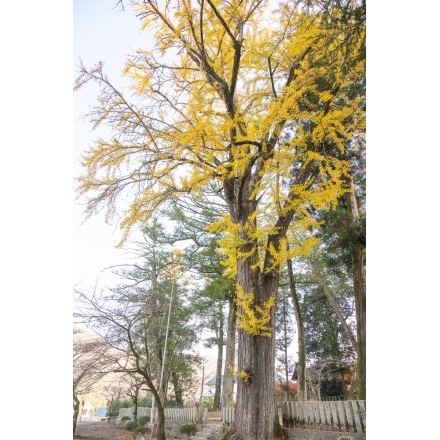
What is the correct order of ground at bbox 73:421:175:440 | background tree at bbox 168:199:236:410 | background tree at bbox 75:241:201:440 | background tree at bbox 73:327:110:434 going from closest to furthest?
background tree at bbox 73:327:110:434 → background tree at bbox 75:241:201:440 → ground at bbox 73:421:175:440 → background tree at bbox 168:199:236:410

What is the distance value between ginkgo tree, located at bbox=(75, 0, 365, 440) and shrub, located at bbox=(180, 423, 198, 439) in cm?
170

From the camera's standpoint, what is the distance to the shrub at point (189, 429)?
13.1 ft

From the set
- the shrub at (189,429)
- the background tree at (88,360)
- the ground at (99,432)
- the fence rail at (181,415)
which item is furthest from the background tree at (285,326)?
the background tree at (88,360)

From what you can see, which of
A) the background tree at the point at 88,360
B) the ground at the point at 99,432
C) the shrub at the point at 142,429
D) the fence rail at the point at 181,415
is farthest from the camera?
the fence rail at the point at 181,415

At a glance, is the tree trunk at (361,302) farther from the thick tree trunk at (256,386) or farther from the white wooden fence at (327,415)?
the thick tree trunk at (256,386)

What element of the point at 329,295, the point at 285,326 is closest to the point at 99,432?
the point at 285,326

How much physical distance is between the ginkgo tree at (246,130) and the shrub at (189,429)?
1.70 m

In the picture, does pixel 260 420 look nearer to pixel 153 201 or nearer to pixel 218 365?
pixel 153 201

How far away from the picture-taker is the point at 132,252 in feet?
11.9

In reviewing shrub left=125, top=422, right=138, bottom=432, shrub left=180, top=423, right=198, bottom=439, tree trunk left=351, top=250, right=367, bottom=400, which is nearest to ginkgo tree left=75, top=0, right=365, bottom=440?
tree trunk left=351, top=250, right=367, bottom=400

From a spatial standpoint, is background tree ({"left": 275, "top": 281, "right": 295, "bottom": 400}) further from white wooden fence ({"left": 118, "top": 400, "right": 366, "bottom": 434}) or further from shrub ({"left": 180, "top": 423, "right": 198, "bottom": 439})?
white wooden fence ({"left": 118, "top": 400, "right": 366, "bottom": 434})

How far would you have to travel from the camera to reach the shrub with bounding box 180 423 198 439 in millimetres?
3984
